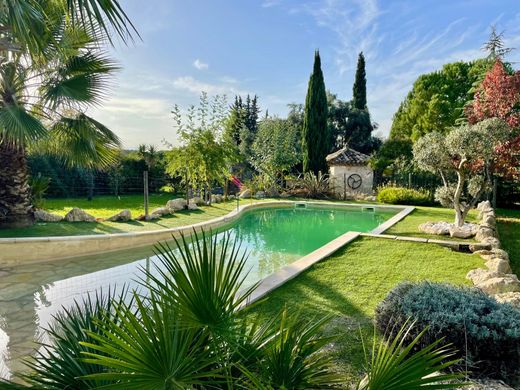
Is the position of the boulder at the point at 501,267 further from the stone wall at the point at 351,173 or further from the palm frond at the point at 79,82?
the stone wall at the point at 351,173

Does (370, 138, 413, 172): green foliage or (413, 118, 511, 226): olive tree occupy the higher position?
(370, 138, 413, 172): green foliage

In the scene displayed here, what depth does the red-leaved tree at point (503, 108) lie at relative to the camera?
1079 cm

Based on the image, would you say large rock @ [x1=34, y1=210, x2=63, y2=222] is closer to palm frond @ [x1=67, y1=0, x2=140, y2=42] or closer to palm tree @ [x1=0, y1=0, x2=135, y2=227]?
palm tree @ [x1=0, y1=0, x2=135, y2=227]

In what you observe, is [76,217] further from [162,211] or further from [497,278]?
[497,278]

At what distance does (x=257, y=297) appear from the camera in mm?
4367

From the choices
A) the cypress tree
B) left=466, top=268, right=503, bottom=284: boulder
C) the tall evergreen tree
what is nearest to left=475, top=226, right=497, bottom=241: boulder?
left=466, top=268, right=503, bottom=284: boulder

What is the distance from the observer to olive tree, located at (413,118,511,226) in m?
7.58

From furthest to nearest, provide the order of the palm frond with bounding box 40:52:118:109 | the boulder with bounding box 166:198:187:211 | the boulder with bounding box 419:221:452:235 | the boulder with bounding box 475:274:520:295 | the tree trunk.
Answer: the boulder with bounding box 166:198:187:211, the boulder with bounding box 419:221:452:235, the tree trunk, the palm frond with bounding box 40:52:118:109, the boulder with bounding box 475:274:520:295

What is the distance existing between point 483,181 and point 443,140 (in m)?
1.92

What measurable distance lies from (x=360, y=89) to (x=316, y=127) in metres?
12.0

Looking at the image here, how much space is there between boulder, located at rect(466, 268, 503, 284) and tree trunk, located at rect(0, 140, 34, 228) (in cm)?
974

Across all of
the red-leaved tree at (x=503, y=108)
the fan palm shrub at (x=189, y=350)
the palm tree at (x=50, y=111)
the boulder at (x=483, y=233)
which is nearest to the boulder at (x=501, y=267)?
Result: the boulder at (x=483, y=233)

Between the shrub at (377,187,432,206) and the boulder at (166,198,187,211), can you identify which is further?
the shrub at (377,187,432,206)

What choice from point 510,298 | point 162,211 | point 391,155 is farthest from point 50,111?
point 391,155
